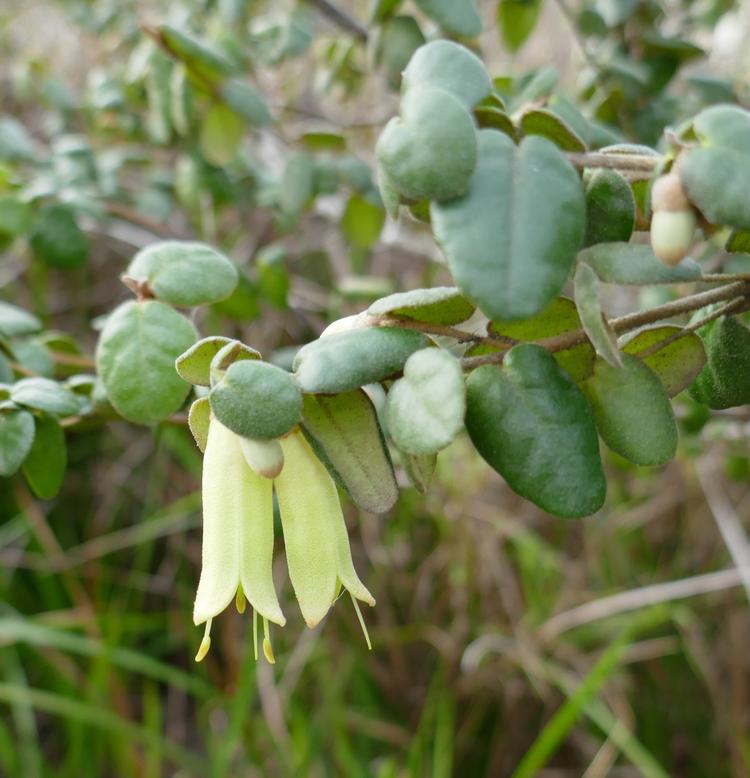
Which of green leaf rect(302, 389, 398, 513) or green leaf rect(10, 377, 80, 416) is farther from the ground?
green leaf rect(302, 389, 398, 513)

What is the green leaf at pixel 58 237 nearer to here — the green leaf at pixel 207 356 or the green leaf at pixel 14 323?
the green leaf at pixel 14 323

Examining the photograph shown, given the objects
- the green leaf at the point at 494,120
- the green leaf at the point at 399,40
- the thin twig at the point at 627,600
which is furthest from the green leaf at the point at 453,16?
the thin twig at the point at 627,600

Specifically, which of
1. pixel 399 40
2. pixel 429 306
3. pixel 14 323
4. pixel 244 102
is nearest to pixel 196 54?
pixel 244 102

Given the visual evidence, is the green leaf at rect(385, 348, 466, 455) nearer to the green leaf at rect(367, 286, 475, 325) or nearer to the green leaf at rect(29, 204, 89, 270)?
the green leaf at rect(367, 286, 475, 325)

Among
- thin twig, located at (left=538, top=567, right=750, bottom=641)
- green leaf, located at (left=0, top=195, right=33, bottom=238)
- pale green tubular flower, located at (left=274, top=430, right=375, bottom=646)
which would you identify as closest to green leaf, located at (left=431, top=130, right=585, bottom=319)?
pale green tubular flower, located at (left=274, top=430, right=375, bottom=646)

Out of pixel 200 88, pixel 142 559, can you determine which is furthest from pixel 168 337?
pixel 142 559

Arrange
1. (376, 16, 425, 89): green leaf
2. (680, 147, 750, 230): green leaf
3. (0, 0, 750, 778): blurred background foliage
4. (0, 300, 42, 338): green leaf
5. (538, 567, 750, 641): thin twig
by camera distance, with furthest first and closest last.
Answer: (538, 567, 750, 641): thin twig → (0, 0, 750, 778): blurred background foliage → (376, 16, 425, 89): green leaf → (0, 300, 42, 338): green leaf → (680, 147, 750, 230): green leaf
